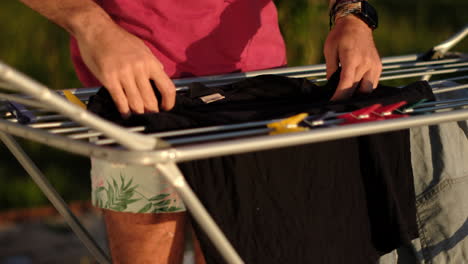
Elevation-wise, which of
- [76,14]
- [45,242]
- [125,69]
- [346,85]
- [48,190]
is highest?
[76,14]

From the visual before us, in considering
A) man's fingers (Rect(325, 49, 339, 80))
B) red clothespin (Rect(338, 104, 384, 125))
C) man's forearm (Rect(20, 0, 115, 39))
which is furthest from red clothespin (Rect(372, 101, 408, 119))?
man's forearm (Rect(20, 0, 115, 39))

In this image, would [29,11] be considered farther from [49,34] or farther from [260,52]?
[260,52]

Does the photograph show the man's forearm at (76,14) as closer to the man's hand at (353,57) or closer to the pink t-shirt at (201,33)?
the pink t-shirt at (201,33)

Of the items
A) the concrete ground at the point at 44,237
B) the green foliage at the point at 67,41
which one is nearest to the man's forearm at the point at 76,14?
the concrete ground at the point at 44,237

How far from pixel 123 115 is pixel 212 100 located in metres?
0.28

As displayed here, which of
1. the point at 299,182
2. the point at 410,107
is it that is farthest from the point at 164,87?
the point at 410,107

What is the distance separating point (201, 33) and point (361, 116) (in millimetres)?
693

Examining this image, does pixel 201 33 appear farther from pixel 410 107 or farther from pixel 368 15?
pixel 410 107

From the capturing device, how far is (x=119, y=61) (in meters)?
1.30

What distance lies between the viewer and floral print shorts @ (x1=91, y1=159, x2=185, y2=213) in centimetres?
140

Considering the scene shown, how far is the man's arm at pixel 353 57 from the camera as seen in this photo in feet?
5.19

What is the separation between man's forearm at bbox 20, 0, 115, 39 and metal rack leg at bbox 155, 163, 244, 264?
0.49 meters

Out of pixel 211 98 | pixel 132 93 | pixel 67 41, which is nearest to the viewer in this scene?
pixel 132 93

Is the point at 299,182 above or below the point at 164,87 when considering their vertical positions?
below
